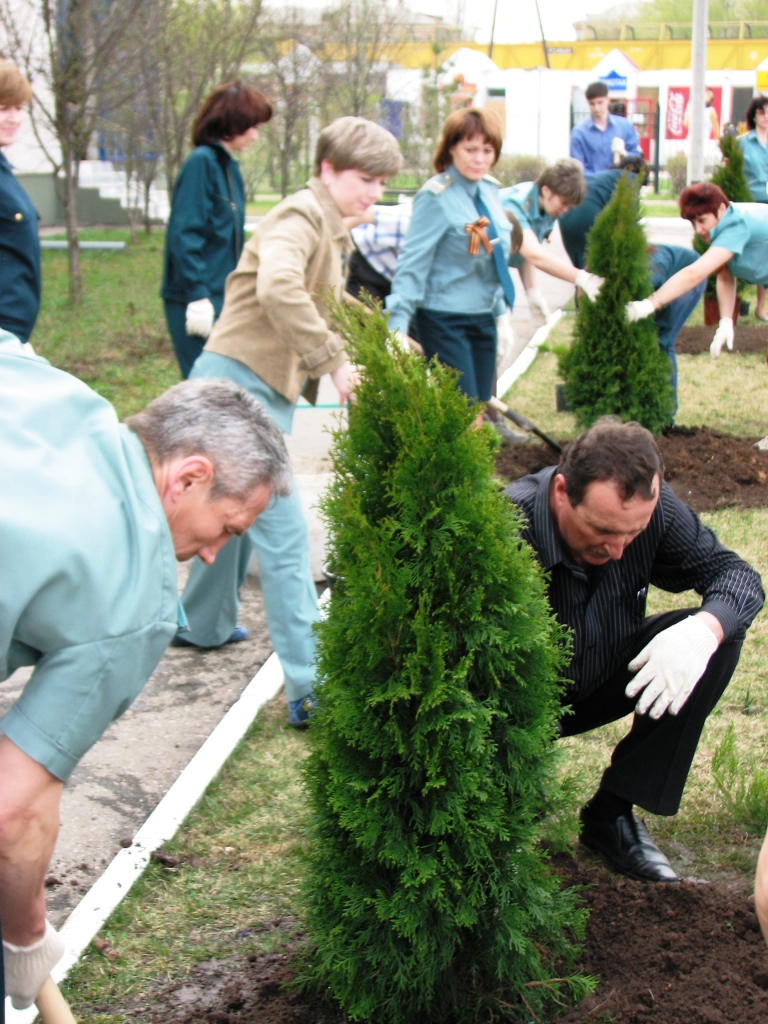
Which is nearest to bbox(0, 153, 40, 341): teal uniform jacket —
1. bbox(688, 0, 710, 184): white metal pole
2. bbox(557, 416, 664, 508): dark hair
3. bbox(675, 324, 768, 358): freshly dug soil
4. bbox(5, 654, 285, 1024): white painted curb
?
bbox(5, 654, 285, 1024): white painted curb

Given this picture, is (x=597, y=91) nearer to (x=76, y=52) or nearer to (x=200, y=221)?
(x=76, y=52)

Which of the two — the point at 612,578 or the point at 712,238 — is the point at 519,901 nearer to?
the point at 612,578

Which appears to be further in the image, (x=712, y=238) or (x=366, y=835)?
(x=712, y=238)

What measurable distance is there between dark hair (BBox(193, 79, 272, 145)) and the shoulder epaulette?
3.26 feet

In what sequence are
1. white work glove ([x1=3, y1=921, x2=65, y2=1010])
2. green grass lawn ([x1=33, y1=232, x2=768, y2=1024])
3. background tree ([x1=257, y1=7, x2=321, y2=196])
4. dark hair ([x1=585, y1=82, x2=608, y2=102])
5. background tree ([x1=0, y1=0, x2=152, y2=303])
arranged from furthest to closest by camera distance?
1. background tree ([x1=257, y1=7, x2=321, y2=196])
2. dark hair ([x1=585, y1=82, x2=608, y2=102])
3. background tree ([x1=0, y1=0, x2=152, y2=303])
4. green grass lawn ([x1=33, y1=232, x2=768, y2=1024])
5. white work glove ([x1=3, y1=921, x2=65, y2=1010])

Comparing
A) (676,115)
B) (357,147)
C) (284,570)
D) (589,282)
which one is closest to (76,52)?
(589,282)

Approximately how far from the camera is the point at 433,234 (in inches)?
221

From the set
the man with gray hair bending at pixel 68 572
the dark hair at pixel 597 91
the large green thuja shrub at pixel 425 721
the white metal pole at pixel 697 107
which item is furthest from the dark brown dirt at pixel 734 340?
the man with gray hair bending at pixel 68 572

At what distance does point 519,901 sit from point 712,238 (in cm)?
600

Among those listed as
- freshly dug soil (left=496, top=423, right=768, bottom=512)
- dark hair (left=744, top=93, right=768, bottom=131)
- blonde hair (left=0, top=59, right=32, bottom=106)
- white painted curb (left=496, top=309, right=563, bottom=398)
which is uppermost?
dark hair (left=744, top=93, right=768, bottom=131)

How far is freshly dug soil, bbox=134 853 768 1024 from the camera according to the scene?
2.41 m

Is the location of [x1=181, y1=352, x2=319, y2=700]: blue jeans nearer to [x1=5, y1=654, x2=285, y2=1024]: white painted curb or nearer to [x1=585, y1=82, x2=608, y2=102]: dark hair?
[x1=5, y1=654, x2=285, y2=1024]: white painted curb

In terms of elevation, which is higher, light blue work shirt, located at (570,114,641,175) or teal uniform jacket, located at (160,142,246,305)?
light blue work shirt, located at (570,114,641,175)

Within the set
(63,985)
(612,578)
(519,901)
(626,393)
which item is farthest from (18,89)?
(626,393)
